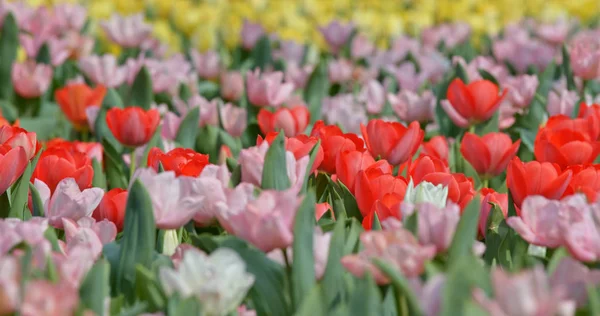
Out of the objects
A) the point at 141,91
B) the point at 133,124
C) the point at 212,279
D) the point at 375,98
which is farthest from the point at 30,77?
the point at 212,279

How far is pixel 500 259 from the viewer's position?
159 cm

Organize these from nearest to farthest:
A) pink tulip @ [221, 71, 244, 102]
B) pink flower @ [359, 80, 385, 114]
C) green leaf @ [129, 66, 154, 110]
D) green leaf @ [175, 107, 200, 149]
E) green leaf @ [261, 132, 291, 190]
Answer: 1. green leaf @ [261, 132, 291, 190]
2. green leaf @ [175, 107, 200, 149]
3. green leaf @ [129, 66, 154, 110]
4. pink flower @ [359, 80, 385, 114]
5. pink tulip @ [221, 71, 244, 102]

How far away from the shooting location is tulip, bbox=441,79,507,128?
236 cm

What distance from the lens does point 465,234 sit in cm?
126

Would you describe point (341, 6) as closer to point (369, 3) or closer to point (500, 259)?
point (369, 3)

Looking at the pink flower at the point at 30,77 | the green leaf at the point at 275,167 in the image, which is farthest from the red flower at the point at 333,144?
the pink flower at the point at 30,77

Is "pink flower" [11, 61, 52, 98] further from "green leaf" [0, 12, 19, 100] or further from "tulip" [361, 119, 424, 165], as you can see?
"tulip" [361, 119, 424, 165]

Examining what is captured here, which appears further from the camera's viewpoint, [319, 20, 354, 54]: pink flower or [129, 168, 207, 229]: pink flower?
[319, 20, 354, 54]: pink flower

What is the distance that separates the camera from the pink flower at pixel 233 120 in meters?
2.64

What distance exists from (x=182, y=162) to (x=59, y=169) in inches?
11.2

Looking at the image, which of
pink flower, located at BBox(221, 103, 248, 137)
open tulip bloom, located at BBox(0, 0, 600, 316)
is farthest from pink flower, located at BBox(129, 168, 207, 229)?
pink flower, located at BBox(221, 103, 248, 137)

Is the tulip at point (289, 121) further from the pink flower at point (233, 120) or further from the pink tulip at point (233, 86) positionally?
the pink tulip at point (233, 86)

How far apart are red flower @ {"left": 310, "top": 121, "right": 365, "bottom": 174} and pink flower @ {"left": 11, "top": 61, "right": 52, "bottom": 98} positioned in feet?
5.17

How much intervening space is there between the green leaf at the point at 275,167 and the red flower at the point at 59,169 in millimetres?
463
